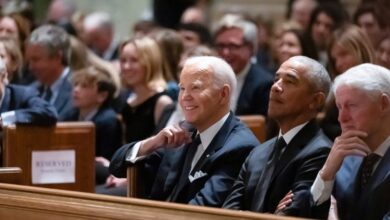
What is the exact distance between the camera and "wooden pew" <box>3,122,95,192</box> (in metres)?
5.71

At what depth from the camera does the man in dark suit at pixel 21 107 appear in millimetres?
5695

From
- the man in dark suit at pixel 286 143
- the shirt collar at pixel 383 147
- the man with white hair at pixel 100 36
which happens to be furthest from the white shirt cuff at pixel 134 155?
the man with white hair at pixel 100 36

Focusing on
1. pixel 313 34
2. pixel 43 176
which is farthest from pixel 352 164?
pixel 313 34

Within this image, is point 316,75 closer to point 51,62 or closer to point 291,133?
point 291,133

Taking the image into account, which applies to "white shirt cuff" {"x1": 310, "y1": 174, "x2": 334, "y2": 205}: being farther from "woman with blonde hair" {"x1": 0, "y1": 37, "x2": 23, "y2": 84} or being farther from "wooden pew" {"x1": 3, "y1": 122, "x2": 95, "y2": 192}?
"woman with blonde hair" {"x1": 0, "y1": 37, "x2": 23, "y2": 84}

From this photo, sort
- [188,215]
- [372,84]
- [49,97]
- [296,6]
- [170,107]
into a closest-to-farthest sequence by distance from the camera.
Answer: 1. [188,215]
2. [372,84]
3. [170,107]
4. [49,97]
5. [296,6]

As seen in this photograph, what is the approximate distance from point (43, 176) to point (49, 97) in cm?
→ 125

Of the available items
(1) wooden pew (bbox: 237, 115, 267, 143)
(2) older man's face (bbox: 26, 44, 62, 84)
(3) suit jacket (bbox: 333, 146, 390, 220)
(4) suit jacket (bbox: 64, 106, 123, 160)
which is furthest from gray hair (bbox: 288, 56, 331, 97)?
(2) older man's face (bbox: 26, 44, 62, 84)

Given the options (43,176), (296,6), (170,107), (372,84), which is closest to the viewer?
(372,84)

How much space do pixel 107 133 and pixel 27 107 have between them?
767mm

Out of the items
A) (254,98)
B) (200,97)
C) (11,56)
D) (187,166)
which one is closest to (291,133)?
(200,97)

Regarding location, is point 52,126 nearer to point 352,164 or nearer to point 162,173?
point 162,173

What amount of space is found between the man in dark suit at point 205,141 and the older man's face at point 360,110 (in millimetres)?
646

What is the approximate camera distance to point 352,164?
13.6 feet
